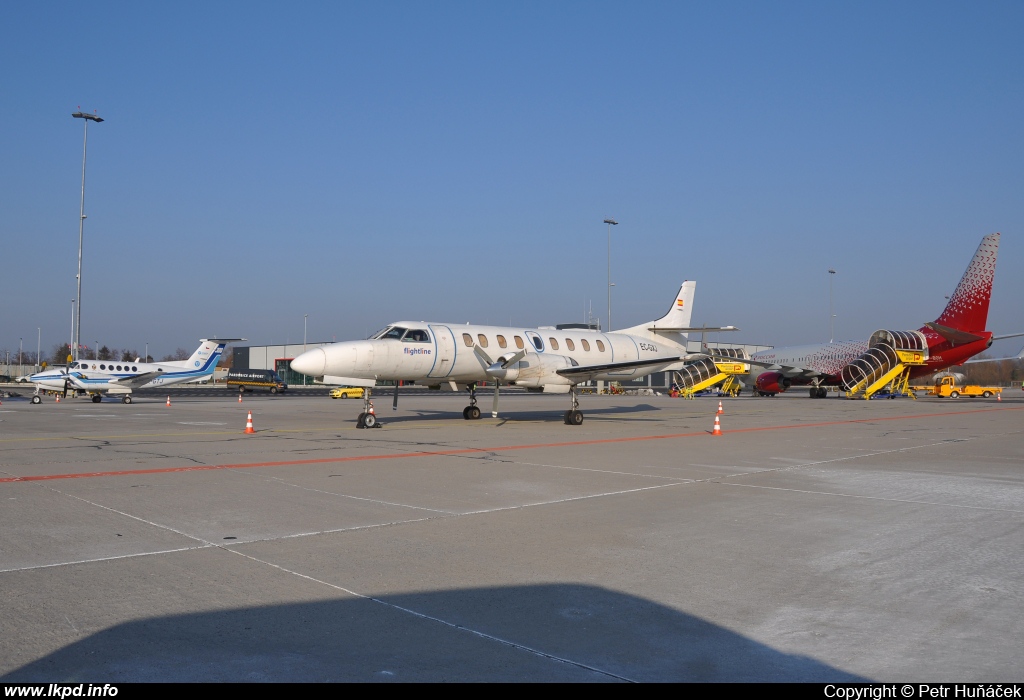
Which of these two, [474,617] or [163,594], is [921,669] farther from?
[163,594]

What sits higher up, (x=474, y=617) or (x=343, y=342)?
(x=343, y=342)

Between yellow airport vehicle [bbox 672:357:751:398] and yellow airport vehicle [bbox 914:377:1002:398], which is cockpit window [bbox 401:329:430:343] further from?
yellow airport vehicle [bbox 914:377:1002:398]

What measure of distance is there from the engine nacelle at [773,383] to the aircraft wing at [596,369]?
115 ft

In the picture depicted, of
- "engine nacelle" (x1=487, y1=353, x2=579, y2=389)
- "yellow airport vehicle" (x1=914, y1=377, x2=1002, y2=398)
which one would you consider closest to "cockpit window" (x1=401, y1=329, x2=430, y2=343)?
"engine nacelle" (x1=487, y1=353, x2=579, y2=389)

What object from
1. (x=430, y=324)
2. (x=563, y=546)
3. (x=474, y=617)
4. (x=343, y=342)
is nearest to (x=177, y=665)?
(x=474, y=617)

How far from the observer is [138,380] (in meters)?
44.7

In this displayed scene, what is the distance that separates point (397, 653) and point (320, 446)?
41.1 ft

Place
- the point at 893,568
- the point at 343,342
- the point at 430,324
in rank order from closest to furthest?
the point at 893,568 < the point at 343,342 < the point at 430,324

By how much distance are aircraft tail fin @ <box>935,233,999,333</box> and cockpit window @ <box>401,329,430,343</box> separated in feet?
148

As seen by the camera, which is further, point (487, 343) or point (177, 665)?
point (487, 343)

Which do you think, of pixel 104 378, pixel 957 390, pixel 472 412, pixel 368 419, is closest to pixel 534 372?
pixel 472 412

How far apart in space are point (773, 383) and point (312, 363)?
45867mm
